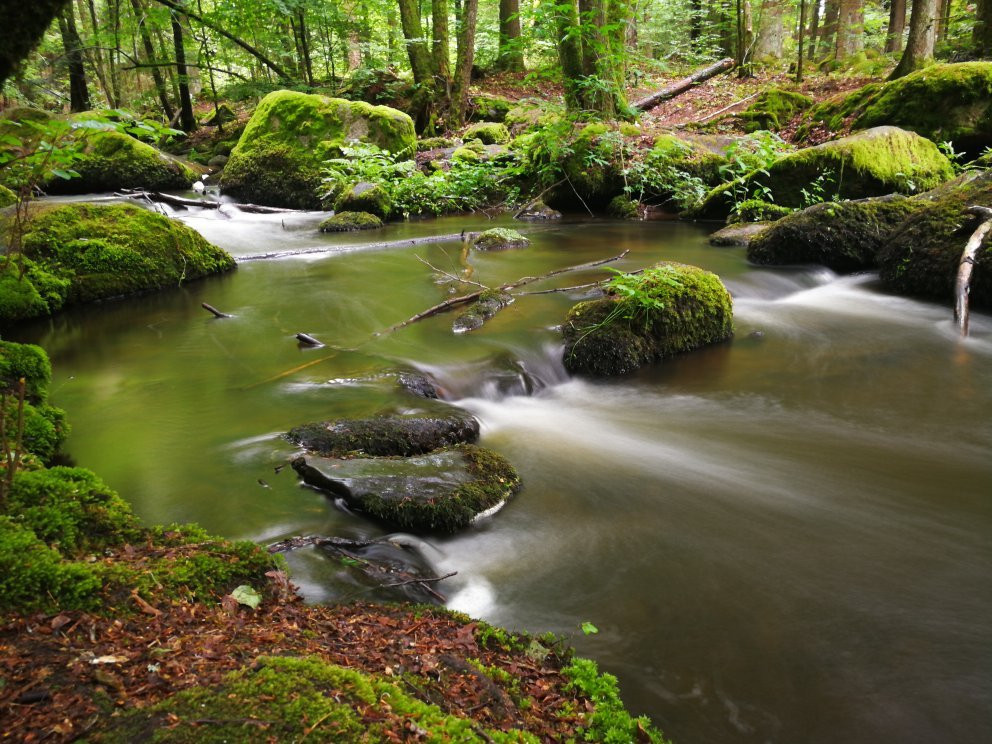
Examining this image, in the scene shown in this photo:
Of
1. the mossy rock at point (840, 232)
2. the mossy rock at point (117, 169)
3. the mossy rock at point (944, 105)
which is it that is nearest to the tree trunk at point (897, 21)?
the mossy rock at point (944, 105)

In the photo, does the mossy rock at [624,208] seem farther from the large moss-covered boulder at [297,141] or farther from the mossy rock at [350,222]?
the large moss-covered boulder at [297,141]

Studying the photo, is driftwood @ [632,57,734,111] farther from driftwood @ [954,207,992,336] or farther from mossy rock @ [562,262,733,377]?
mossy rock @ [562,262,733,377]

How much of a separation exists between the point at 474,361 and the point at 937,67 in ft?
38.4

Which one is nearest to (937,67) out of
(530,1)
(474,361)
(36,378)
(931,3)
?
(931,3)

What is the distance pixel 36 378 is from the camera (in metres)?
3.97

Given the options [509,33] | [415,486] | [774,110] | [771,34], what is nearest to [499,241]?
[415,486]

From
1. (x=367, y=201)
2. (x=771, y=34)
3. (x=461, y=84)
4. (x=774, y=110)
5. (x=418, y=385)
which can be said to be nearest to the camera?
A: (x=418, y=385)

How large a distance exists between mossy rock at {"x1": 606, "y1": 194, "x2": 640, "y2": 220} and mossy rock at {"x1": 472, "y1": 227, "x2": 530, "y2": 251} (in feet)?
12.6

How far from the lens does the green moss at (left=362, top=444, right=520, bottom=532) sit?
10.8ft

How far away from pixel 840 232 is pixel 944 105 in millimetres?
4838

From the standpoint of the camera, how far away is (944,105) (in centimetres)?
1140

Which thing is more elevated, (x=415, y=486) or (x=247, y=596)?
(x=247, y=596)

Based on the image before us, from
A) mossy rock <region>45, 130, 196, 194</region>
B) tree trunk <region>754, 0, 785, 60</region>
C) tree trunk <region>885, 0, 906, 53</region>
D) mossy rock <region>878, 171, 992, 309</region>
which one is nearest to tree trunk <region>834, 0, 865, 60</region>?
tree trunk <region>885, 0, 906, 53</region>

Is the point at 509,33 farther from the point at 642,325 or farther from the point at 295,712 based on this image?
the point at 295,712
